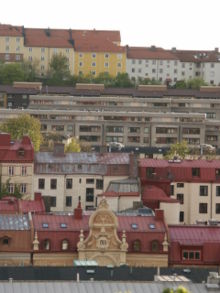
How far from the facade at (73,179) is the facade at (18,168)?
0.50 m

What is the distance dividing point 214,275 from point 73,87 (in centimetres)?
13470

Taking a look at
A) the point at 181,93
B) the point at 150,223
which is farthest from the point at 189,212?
the point at 181,93

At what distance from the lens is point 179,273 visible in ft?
200

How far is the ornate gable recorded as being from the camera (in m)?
71.6

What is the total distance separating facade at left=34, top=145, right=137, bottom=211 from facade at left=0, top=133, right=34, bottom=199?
1.63 ft

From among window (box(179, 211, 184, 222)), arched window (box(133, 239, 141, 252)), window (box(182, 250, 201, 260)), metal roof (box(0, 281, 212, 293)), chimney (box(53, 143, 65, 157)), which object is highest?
chimney (box(53, 143, 65, 157))

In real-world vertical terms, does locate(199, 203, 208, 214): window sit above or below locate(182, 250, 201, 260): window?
below

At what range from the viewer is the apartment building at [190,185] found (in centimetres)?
9181

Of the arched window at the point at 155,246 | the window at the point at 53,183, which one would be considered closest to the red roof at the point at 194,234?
the arched window at the point at 155,246

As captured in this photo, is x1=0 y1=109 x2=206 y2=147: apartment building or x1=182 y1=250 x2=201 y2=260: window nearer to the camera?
x1=182 y1=250 x2=201 y2=260: window

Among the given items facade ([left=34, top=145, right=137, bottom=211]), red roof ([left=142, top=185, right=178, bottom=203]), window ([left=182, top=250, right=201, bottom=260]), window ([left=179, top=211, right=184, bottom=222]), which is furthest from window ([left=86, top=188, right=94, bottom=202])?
window ([left=182, top=250, right=201, bottom=260])

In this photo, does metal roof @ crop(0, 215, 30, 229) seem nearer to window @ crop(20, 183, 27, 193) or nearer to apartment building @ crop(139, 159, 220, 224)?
apartment building @ crop(139, 159, 220, 224)

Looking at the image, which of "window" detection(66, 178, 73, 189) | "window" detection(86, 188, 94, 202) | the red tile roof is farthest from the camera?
"window" detection(66, 178, 73, 189)

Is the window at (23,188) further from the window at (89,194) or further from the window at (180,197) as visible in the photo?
the window at (180,197)
